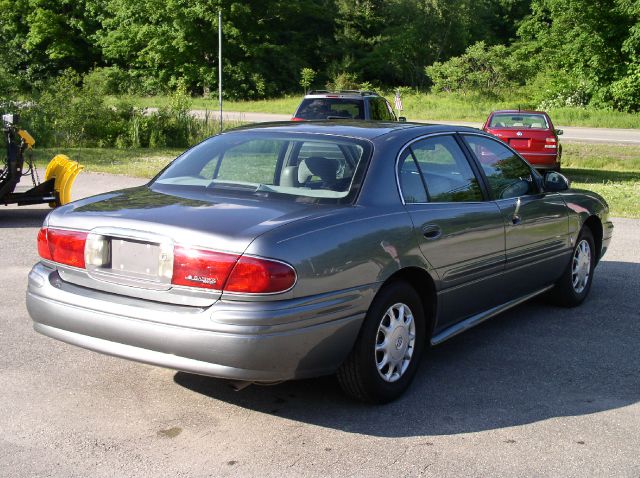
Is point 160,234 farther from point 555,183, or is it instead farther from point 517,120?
point 517,120

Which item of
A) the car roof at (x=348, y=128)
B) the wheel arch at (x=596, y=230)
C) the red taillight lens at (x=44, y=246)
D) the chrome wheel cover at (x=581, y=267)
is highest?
the car roof at (x=348, y=128)

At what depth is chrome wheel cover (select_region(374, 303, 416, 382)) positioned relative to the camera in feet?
14.9

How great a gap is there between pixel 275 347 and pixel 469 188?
2179 millimetres

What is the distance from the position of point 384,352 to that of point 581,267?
3023 mm

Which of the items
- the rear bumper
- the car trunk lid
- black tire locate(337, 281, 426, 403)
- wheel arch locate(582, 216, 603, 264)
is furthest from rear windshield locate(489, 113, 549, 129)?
the rear bumper

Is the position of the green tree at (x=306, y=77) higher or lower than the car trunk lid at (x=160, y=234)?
lower

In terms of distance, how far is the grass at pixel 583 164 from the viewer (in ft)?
49.9

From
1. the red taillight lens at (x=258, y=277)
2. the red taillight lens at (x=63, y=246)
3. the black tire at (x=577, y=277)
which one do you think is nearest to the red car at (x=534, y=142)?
the black tire at (x=577, y=277)

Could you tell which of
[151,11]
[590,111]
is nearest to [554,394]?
[590,111]

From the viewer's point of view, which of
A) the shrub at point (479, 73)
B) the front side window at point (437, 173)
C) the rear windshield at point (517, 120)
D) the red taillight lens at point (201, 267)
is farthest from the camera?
the shrub at point (479, 73)

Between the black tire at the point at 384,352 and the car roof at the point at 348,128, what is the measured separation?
1059 mm

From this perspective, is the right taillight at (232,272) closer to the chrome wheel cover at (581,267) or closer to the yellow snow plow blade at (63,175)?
the chrome wheel cover at (581,267)

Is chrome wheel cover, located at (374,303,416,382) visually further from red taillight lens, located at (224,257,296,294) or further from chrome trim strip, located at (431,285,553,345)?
red taillight lens, located at (224,257,296,294)

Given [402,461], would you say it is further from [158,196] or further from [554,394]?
[158,196]
